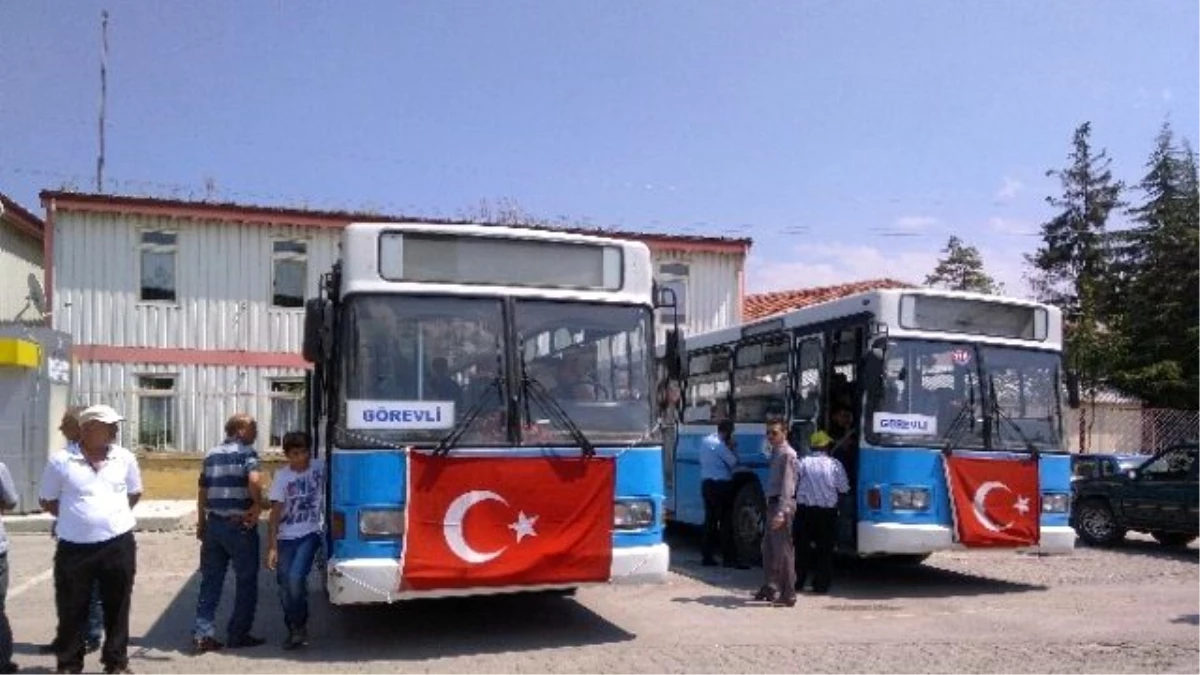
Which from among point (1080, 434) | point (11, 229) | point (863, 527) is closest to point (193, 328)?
point (11, 229)

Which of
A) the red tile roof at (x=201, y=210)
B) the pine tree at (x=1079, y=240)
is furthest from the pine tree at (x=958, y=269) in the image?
the red tile roof at (x=201, y=210)

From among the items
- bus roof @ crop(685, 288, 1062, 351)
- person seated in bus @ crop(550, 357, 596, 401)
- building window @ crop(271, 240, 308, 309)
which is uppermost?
building window @ crop(271, 240, 308, 309)

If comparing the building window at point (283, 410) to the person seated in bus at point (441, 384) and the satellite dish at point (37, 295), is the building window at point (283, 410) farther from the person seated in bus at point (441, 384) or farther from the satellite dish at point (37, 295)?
the person seated in bus at point (441, 384)

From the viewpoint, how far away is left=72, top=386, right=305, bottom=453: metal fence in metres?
23.0

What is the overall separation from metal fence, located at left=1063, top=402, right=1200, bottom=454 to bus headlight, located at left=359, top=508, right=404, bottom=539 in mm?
23152

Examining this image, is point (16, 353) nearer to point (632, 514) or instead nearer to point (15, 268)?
point (15, 268)

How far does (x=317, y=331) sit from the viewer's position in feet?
28.5

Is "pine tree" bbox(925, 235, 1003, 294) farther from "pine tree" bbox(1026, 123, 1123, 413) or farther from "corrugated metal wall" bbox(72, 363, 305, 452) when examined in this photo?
"corrugated metal wall" bbox(72, 363, 305, 452)

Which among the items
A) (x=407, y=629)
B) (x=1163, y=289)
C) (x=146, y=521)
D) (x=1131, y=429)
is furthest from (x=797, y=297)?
(x=407, y=629)

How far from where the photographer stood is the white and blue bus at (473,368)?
855 cm

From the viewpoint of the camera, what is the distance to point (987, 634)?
9891 millimetres

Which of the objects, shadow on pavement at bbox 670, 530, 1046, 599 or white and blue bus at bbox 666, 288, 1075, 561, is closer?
white and blue bus at bbox 666, 288, 1075, 561

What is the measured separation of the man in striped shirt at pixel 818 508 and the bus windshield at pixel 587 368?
3.02 m

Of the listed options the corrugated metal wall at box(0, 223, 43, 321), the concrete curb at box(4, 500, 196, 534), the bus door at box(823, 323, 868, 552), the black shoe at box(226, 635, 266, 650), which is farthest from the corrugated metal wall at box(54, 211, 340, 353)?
the black shoe at box(226, 635, 266, 650)
